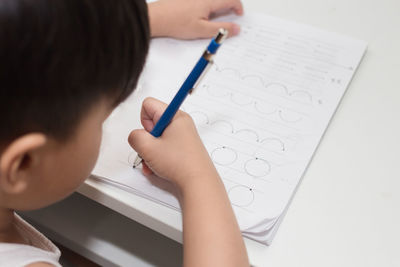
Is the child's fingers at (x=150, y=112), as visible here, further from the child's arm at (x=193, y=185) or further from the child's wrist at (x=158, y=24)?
the child's wrist at (x=158, y=24)

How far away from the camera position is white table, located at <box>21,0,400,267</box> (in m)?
0.41

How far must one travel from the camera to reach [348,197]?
448 mm

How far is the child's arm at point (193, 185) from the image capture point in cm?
40

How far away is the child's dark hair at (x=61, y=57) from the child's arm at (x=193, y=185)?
14cm

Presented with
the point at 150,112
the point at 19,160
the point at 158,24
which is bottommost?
the point at 19,160

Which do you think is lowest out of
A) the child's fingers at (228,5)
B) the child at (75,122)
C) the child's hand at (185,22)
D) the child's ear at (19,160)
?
the child's ear at (19,160)

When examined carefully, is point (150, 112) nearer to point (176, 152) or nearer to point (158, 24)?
point (176, 152)

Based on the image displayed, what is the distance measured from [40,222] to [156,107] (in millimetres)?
322

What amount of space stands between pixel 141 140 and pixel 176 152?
0.13ft

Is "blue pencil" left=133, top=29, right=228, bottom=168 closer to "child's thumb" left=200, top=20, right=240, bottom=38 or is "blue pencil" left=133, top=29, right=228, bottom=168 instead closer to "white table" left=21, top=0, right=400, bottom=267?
"white table" left=21, top=0, right=400, bottom=267

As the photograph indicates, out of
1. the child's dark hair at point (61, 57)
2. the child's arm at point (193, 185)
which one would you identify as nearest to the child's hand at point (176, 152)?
the child's arm at point (193, 185)

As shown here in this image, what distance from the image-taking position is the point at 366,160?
48 centimetres

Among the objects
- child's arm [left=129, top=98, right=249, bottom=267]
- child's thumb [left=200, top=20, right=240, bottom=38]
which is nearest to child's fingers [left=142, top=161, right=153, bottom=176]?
child's arm [left=129, top=98, right=249, bottom=267]

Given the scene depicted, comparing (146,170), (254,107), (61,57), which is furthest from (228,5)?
(61,57)
